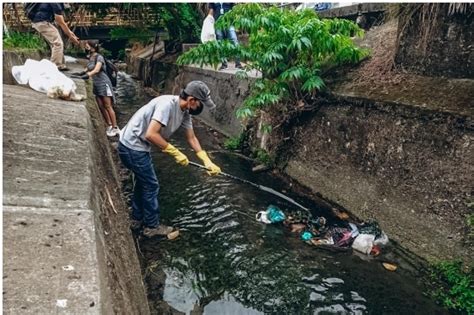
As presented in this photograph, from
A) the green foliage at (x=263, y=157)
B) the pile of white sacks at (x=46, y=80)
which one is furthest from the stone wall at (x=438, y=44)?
the pile of white sacks at (x=46, y=80)

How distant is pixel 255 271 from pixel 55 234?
98.2 inches

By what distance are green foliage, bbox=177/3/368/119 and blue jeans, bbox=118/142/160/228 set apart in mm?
2139

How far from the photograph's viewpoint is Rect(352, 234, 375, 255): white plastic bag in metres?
4.25

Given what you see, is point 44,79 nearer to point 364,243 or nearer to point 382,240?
point 364,243

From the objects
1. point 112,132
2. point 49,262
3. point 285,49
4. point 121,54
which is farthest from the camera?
point 121,54

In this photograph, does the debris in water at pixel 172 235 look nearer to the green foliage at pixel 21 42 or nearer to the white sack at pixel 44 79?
the white sack at pixel 44 79

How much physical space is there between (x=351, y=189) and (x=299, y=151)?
4.58 feet

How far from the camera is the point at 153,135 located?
4.01 meters

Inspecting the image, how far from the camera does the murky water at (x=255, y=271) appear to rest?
343cm

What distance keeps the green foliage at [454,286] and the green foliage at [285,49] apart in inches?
118

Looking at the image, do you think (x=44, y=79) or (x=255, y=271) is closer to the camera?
(x=255, y=271)

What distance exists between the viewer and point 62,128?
11.7 feet

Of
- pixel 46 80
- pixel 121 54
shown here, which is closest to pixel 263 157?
pixel 46 80

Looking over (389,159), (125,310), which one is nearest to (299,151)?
(389,159)
